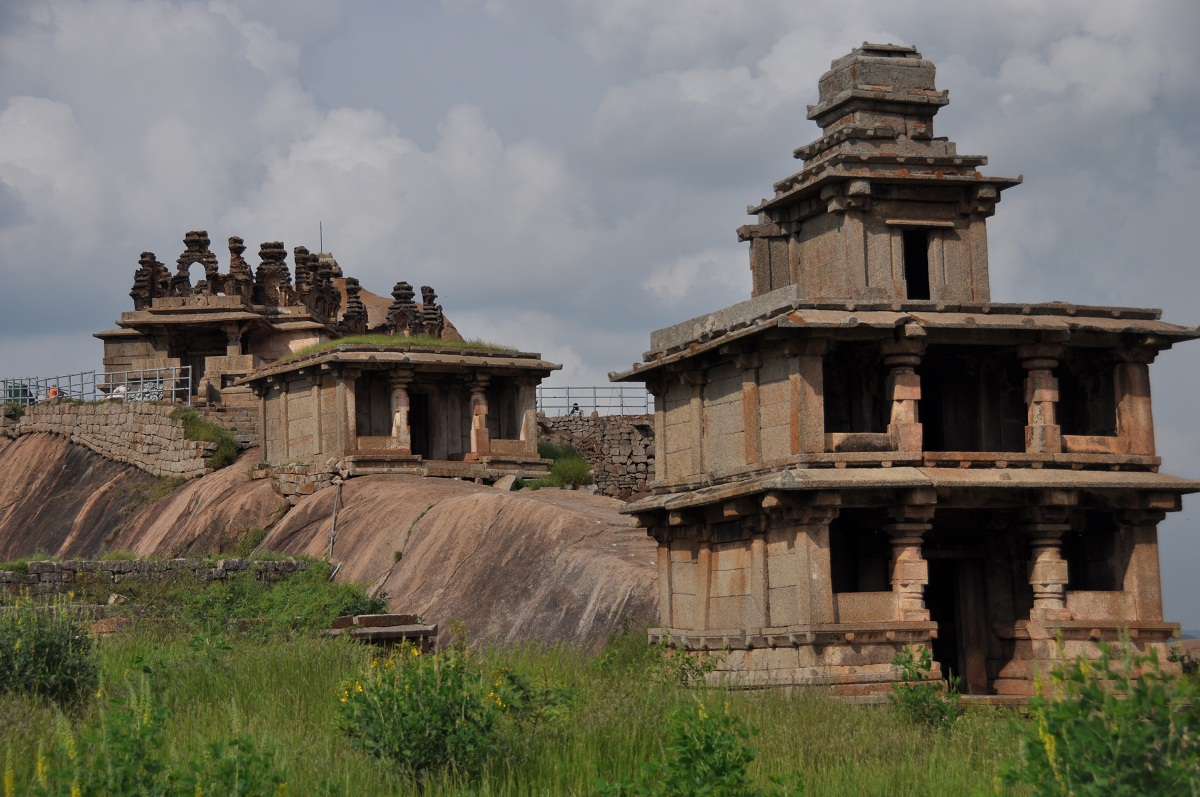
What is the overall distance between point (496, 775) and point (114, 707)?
9.38 feet

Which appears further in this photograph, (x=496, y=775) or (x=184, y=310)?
(x=184, y=310)

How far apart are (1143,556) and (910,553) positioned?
305cm

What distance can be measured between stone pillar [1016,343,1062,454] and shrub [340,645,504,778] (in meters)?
8.30

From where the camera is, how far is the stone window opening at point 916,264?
69.5ft

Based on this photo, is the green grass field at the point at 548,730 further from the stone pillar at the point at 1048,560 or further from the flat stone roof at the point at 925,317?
the flat stone roof at the point at 925,317

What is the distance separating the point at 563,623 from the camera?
2189cm

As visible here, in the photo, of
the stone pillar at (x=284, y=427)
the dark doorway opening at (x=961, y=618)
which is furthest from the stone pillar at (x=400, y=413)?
the dark doorway opening at (x=961, y=618)

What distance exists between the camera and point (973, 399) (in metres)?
19.9

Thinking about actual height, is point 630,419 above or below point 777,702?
above

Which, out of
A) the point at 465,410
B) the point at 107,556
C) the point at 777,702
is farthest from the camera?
the point at 465,410

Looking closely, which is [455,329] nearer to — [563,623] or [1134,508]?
[563,623]

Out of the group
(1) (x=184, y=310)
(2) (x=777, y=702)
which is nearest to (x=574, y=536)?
(2) (x=777, y=702)

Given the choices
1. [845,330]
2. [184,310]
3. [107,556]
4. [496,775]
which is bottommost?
[496,775]

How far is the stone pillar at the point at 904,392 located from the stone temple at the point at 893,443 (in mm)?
28
